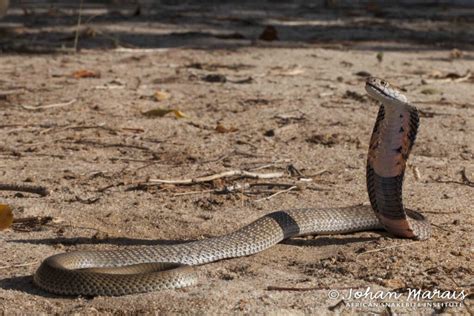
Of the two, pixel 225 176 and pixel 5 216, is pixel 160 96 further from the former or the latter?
pixel 5 216

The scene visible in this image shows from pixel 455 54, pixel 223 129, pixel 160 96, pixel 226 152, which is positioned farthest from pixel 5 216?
pixel 455 54

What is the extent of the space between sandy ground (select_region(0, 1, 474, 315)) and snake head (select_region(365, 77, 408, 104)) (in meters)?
0.78

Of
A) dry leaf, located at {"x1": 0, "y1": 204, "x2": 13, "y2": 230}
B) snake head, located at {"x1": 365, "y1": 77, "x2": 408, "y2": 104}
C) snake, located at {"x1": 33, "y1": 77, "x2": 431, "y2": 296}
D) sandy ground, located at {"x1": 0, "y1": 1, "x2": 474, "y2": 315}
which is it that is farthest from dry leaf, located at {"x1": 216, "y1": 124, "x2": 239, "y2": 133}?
snake head, located at {"x1": 365, "y1": 77, "x2": 408, "y2": 104}

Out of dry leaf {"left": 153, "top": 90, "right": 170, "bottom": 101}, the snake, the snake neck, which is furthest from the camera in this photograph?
dry leaf {"left": 153, "top": 90, "right": 170, "bottom": 101}

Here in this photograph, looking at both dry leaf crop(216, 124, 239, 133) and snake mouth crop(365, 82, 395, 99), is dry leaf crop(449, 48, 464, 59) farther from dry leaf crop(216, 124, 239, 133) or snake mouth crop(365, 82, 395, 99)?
snake mouth crop(365, 82, 395, 99)

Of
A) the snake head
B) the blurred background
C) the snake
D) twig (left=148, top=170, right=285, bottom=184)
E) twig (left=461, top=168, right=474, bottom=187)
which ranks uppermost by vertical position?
the snake head

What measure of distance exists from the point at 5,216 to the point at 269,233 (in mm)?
1350

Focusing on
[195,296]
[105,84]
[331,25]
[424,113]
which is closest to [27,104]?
[105,84]

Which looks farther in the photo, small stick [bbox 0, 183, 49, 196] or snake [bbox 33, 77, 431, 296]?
small stick [bbox 0, 183, 49, 196]

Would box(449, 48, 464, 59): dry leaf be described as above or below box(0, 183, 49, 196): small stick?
above

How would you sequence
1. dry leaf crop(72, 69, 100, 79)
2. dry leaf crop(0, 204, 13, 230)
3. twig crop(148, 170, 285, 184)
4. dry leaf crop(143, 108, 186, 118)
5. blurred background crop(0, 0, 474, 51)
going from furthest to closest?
blurred background crop(0, 0, 474, 51) → dry leaf crop(72, 69, 100, 79) → dry leaf crop(143, 108, 186, 118) → twig crop(148, 170, 285, 184) → dry leaf crop(0, 204, 13, 230)

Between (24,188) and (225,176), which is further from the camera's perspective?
(225,176)

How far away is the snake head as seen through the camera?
210 inches

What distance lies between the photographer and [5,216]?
609cm
